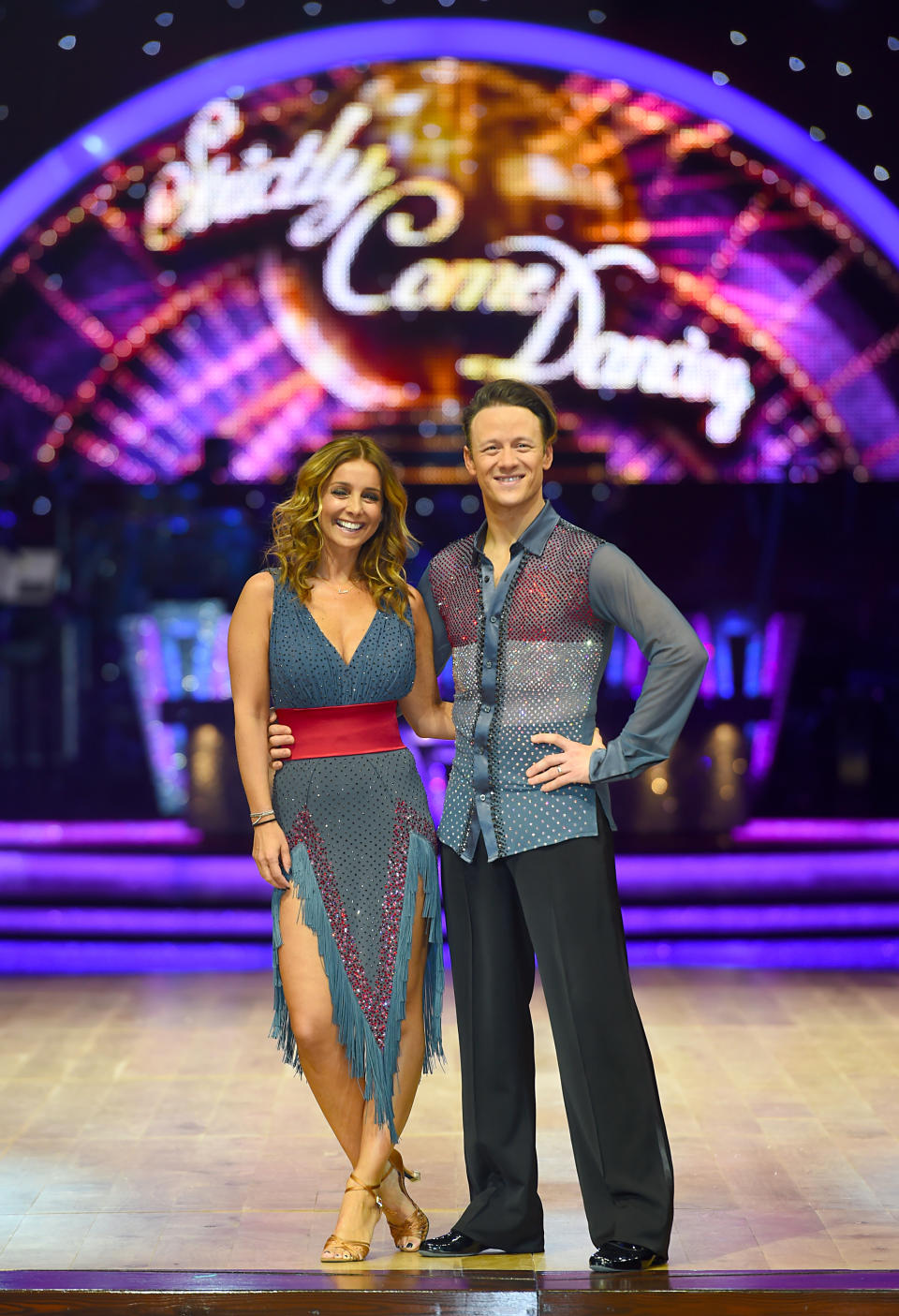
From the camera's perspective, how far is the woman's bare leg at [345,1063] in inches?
107

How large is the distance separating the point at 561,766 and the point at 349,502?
641mm

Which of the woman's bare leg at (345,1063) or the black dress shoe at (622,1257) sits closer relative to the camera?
the black dress shoe at (622,1257)

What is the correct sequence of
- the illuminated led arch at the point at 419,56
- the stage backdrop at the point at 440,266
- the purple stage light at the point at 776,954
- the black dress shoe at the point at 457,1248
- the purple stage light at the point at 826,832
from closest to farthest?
the black dress shoe at the point at 457,1248, the purple stage light at the point at 776,954, the illuminated led arch at the point at 419,56, the stage backdrop at the point at 440,266, the purple stage light at the point at 826,832

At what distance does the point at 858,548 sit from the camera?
653 cm

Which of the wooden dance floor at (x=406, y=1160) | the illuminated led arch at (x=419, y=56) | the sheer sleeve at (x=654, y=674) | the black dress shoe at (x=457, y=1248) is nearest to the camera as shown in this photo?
the wooden dance floor at (x=406, y=1160)

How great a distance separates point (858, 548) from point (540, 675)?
13.9 feet

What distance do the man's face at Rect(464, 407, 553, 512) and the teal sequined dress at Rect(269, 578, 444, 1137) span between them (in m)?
0.38

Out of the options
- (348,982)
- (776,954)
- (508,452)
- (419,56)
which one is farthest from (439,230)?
(348,982)

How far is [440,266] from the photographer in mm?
6258

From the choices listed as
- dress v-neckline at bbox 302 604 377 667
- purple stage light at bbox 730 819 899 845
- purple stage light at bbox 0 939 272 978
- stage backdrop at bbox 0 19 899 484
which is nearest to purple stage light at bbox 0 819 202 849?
purple stage light at bbox 0 939 272 978

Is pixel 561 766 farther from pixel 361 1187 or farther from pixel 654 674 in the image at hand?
pixel 361 1187

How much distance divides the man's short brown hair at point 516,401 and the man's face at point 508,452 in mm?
12

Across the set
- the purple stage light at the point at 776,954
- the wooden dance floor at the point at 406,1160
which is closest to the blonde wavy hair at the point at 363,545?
the wooden dance floor at the point at 406,1160

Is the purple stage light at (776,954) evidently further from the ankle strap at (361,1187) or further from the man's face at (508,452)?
the man's face at (508,452)
